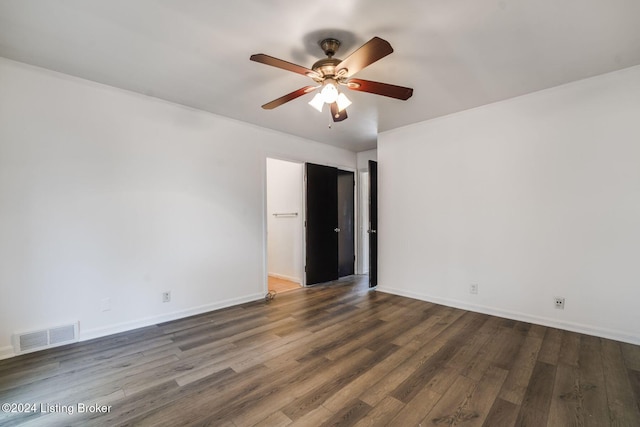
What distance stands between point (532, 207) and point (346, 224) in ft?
10.7

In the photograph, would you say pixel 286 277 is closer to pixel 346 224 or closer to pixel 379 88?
pixel 346 224

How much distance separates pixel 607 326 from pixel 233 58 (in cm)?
431

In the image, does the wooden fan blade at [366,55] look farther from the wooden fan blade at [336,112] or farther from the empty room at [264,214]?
the wooden fan blade at [336,112]

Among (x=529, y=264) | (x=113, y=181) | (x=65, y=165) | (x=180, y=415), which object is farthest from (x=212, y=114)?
(x=529, y=264)

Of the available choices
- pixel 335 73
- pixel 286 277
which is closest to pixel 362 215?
pixel 286 277

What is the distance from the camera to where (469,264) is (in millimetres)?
3695

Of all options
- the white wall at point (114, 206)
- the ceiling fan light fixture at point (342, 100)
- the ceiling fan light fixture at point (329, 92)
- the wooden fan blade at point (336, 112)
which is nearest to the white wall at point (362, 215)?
the white wall at point (114, 206)

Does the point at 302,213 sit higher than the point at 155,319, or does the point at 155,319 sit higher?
the point at 302,213

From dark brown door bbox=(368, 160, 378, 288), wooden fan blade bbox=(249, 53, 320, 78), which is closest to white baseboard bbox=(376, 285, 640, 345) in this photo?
dark brown door bbox=(368, 160, 378, 288)

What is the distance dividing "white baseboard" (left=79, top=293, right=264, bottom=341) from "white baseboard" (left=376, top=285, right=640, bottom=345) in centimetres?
242

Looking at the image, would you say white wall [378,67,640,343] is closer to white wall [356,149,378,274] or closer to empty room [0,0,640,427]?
empty room [0,0,640,427]

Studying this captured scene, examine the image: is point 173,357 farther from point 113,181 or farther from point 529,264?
point 529,264

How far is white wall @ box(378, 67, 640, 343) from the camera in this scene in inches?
108

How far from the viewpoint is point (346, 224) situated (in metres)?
5.90
